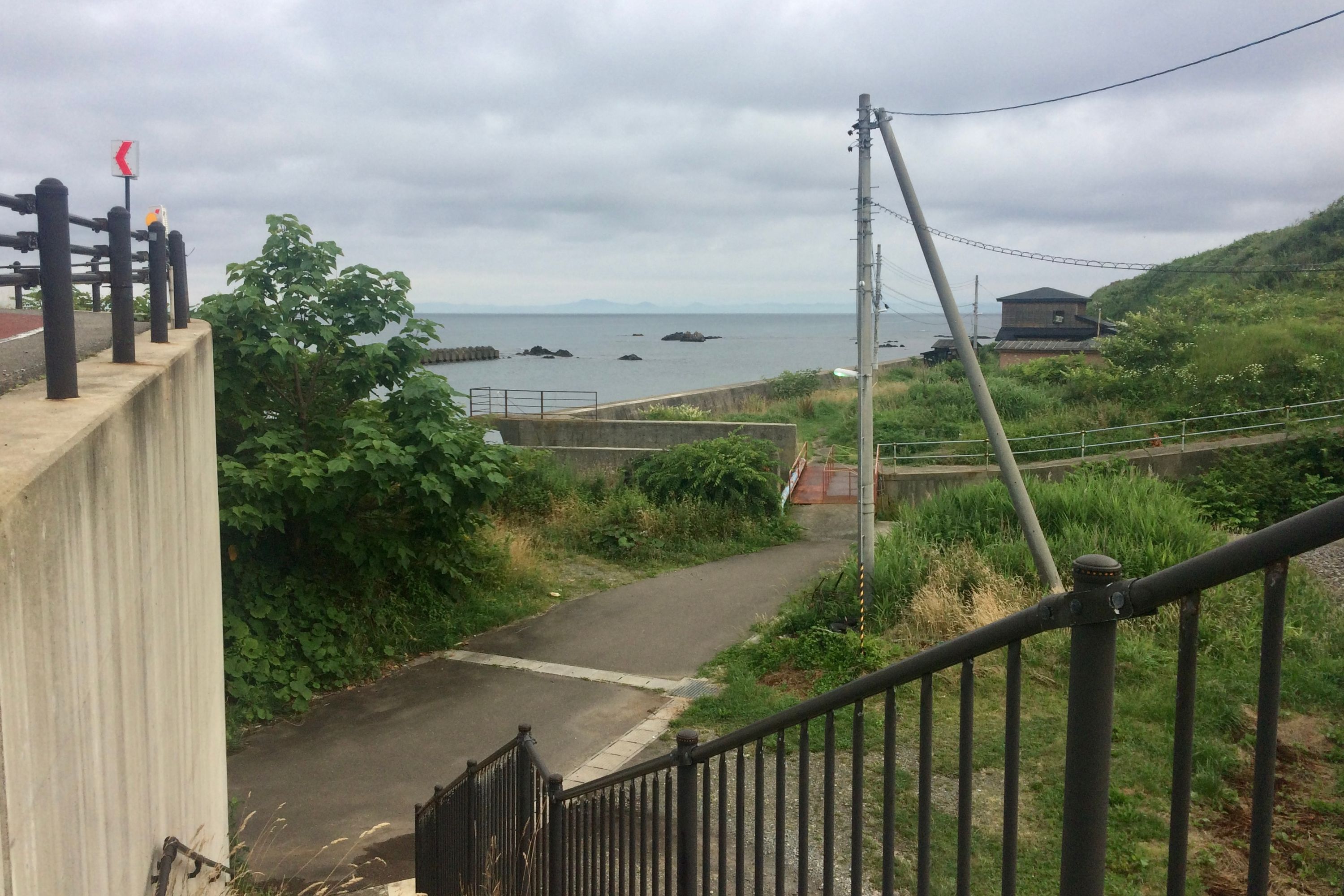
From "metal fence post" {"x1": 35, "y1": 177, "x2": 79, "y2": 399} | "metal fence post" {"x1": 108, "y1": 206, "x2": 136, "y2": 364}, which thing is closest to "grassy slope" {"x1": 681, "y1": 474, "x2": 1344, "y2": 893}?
"metal fence post" {"x1": 35, "y1": 177, "x2": 79, "y2": 399}

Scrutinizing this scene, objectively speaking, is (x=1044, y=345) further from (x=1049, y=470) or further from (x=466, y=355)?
(x=466, y=355)

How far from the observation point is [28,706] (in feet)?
7.69

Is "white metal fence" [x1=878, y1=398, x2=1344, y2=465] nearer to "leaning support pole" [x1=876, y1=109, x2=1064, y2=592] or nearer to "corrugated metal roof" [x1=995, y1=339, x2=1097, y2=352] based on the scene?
"leaning support pole" [x1=876, y1=109, x2=1064, y2=592]

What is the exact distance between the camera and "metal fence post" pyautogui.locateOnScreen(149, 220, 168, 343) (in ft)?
18.8

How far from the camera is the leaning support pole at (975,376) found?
1160 centimetres

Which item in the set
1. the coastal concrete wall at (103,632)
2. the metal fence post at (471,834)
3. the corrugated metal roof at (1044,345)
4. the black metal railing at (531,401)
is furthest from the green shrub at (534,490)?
the corrugated metal roof at (1044,345)

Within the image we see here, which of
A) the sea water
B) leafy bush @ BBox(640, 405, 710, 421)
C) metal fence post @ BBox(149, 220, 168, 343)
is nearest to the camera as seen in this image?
metal fence post @ BBox(149, 220, 168, 343)

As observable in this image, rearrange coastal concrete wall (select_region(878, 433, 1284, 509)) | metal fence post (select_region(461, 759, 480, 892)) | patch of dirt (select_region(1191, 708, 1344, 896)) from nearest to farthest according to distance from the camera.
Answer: patch of dirt (select_region(1191, 708, 1344, 896)), metal fence post (select_region(461, 759, 480, 892)), coastal concrete wall (select_region(878, 433, 1284, 509))

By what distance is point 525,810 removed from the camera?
5.15m

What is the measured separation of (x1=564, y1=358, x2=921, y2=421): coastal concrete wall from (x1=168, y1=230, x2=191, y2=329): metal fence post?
18.8 meters

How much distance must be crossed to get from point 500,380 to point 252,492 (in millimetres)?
74809

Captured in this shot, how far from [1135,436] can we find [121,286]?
21.6 m

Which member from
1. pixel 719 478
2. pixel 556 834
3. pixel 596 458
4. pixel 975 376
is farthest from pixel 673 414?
pixel 556 834

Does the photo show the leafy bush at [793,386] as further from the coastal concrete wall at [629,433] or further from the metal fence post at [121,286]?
the metal fence post at [121,286]
